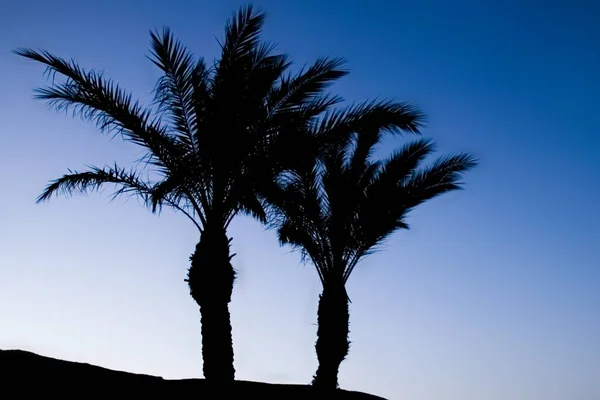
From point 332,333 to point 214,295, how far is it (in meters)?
4.43

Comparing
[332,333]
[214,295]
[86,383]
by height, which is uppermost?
[214,295]

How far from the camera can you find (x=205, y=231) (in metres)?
14.2

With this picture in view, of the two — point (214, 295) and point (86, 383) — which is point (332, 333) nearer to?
point (214, 295)

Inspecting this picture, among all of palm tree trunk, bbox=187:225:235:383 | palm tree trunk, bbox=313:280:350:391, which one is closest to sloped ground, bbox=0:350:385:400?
palm tree trunk, bbox=187:225:235:383

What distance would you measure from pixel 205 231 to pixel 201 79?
316 centimetres

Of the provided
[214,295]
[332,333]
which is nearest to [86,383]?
[214,295]

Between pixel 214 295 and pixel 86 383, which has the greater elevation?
pixel 214 295

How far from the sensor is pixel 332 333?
17.3 meters

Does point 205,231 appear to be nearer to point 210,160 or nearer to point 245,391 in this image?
point 210,160

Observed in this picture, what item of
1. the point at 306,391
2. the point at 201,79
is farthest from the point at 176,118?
the point at 306,391

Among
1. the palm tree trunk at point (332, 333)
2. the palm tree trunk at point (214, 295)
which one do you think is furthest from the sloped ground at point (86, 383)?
the palm tree trunk at point (332, 333)

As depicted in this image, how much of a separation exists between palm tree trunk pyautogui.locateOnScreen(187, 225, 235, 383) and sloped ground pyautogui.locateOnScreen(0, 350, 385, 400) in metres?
0.42

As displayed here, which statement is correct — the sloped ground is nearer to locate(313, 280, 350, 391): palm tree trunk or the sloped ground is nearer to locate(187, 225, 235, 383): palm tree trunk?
locate(187, 225, 235, 383): palm tree trunk

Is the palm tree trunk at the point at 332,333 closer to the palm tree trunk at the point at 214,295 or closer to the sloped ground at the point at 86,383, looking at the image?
the sloped ground at the point at 86,383
